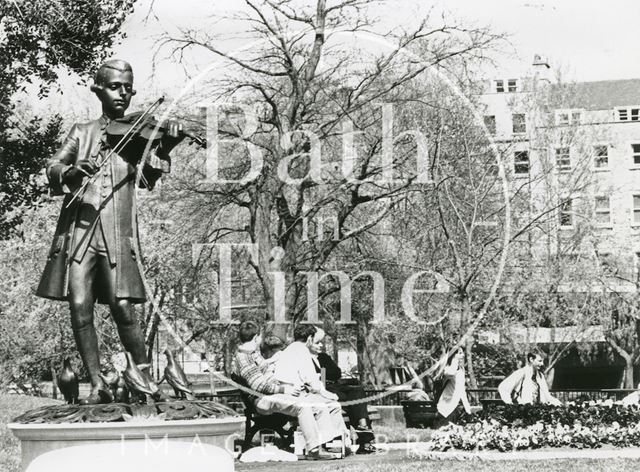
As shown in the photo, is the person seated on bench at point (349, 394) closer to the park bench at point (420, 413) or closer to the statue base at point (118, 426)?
the park bench at point (420, 413)

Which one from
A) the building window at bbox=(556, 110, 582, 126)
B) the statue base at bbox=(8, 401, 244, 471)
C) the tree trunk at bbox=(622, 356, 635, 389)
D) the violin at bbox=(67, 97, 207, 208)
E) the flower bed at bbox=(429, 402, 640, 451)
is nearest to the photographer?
the statue base at bbox=(8, 401, 244, 471)

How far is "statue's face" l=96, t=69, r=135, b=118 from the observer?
8.41 m

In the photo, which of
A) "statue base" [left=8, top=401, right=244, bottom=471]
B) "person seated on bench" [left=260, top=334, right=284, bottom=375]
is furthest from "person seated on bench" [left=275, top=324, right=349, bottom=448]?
"statue base" [left=8, top=401, right=244, bottom=471]

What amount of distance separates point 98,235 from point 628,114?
56.7 meters

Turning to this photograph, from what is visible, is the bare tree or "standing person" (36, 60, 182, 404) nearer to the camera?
"standing person" (36, 60, 182, 404)

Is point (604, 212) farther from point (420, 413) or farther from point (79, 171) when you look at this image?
point (79, 171)

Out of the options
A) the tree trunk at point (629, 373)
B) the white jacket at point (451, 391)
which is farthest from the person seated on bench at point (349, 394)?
the tree trunk at point (629, 373)

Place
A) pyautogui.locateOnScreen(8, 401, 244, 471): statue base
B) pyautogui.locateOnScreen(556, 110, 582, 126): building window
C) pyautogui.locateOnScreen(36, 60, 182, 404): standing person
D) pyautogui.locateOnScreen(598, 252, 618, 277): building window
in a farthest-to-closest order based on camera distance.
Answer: pyautogui.locateOnScreen(556, 110, 582, 126): building window < pyautogui.locateOnScreen(598, 252, 618, 277): building window < pyautogui.locateOnScreen(36, 60, 182, 404): standing person < pyautogui.locateOnScreen(8, 401, 244, 471): statue base

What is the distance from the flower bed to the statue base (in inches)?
216

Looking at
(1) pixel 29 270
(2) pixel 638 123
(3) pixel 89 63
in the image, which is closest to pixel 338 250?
(3) pixel 89 63

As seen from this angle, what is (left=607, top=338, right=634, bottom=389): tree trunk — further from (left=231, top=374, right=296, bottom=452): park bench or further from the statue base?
the statue base

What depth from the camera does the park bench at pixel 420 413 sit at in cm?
1919

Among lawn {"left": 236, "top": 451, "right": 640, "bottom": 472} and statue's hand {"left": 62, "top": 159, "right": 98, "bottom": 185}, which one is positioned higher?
statue's hand {"left": 62, "top": 159, "right": 98, "bottom": 185}

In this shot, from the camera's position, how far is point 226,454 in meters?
7.82
